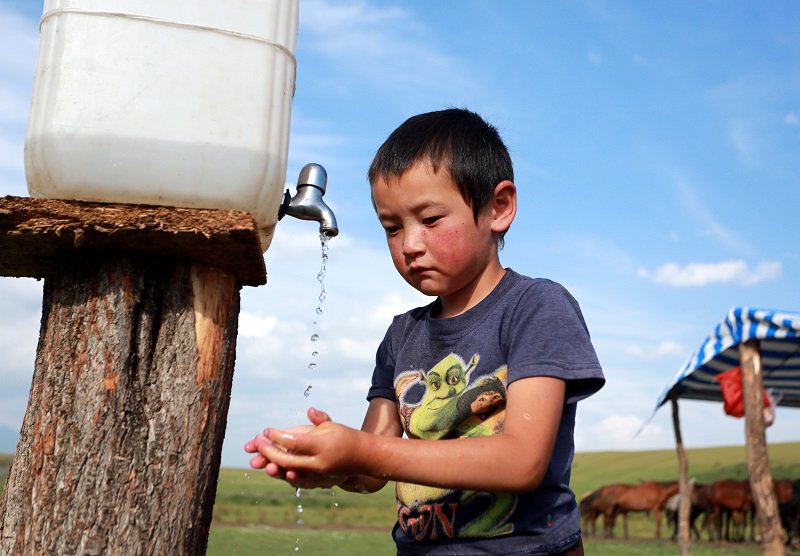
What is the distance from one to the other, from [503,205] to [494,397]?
1.81 feet

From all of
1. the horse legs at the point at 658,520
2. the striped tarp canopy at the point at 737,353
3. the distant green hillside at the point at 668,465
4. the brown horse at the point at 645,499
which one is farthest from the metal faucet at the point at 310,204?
the distant green hillside at the point at 668,465

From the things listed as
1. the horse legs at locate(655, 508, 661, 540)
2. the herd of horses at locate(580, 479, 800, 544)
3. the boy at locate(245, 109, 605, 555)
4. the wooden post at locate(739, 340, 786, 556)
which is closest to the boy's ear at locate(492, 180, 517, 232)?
the boy at locate(245, 109, 605, 555)

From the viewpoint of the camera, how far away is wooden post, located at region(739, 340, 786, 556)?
344 inches

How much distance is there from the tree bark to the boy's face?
565mm

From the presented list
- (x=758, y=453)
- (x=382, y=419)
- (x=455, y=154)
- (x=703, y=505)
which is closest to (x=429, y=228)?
(x=455, y=154)

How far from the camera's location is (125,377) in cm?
226

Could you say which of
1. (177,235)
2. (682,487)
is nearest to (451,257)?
(177,235)

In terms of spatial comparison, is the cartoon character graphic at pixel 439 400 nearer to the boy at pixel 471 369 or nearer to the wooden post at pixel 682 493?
the boy at pixel 471 369

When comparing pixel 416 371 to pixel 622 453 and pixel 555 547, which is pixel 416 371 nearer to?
pixel 555 547

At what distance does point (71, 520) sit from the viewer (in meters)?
2.17

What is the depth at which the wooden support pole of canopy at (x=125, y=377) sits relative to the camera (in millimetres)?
2184

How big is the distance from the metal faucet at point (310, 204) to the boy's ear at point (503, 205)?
2.21ft

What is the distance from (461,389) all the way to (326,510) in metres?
17.3

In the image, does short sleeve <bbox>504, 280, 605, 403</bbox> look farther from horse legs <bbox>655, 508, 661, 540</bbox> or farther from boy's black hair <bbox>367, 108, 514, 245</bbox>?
horse legs <bbox>655, 508, 661, 540</bbox>
